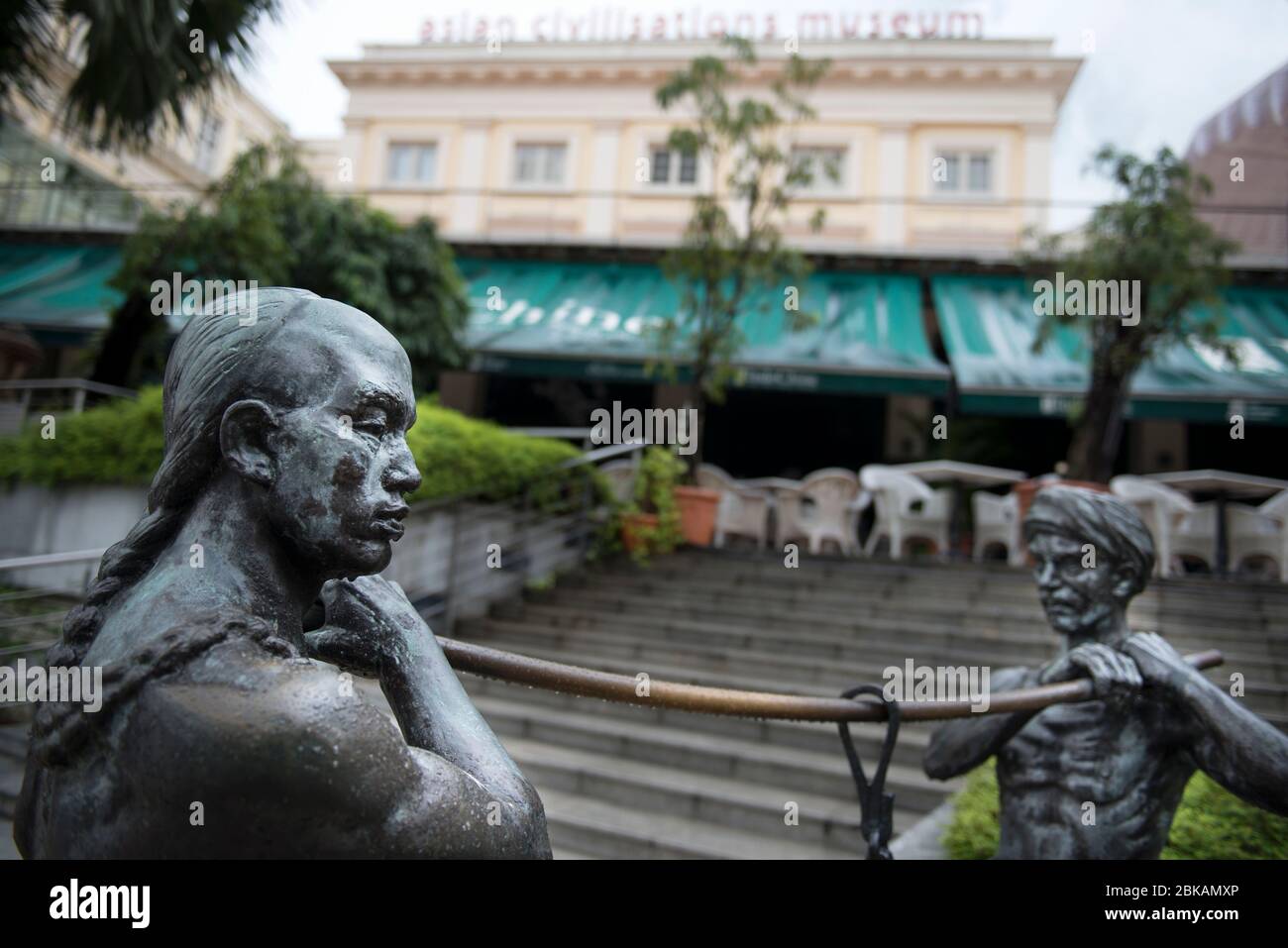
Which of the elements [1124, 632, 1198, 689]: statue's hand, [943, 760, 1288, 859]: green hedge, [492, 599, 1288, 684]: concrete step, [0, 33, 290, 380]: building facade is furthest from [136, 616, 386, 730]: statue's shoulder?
[0, 33, 290, 380]: building facade

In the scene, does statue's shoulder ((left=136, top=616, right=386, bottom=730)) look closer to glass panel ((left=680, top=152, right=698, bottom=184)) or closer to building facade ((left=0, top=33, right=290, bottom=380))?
building facade ((left=0, top=33, right=290, bottom=380))

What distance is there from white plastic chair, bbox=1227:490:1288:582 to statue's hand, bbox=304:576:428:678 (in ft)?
35.0

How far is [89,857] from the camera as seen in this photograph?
0.90 m

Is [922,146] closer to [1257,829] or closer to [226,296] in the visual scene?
[1257,829]

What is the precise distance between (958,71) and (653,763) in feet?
55.2

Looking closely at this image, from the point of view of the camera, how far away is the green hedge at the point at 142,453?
769cm

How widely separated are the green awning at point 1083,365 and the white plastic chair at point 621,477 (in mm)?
4547

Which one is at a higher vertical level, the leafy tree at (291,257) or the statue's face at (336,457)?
the leafy tree at (291,257)

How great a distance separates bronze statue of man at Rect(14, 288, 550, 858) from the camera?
0.84 meters

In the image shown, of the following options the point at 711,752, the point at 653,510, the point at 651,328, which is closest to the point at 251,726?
the point at 711,752

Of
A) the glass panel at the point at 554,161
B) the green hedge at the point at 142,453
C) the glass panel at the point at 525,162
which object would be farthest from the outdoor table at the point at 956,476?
the glass panel at the point at 525,162

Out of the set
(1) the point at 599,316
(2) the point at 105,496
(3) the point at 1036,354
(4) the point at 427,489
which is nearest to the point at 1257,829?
(4) the point at 427,489

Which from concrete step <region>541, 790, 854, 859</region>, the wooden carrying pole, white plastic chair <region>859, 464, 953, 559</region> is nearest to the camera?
the wooden carrying pole

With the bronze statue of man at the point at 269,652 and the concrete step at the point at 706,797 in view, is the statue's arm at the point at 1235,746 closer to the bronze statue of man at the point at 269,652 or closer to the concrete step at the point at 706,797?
the bronze statue of man at the point at 269,652
